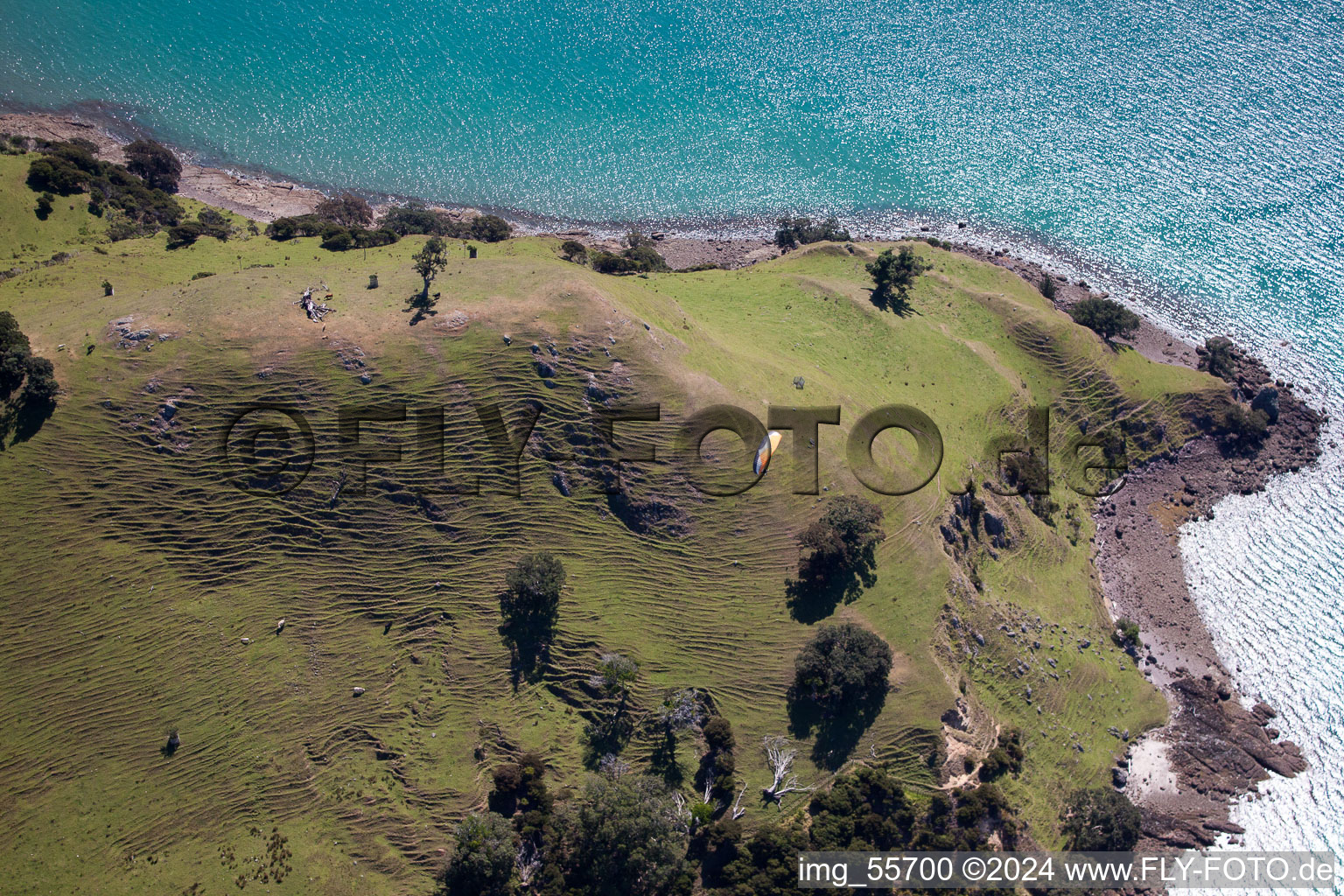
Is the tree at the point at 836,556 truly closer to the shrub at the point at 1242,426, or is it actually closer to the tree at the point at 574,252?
the tree at the point at 574,252

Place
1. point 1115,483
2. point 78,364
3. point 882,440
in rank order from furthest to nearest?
point 1115,483
point 882,440
point 78,364

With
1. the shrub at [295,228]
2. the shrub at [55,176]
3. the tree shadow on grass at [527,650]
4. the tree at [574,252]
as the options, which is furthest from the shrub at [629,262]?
the shrub at [55,176]

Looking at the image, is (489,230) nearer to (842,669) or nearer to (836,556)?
(836,556)

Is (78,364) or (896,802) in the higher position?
(78,364)

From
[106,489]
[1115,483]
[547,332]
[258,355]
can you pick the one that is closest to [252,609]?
[106,489]

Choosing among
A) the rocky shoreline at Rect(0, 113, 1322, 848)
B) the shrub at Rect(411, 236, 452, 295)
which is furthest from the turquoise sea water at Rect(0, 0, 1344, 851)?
the shrub at Rect(411, 236, 452, 295)

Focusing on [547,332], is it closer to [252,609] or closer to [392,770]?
[252,609]

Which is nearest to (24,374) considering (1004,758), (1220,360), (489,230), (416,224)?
(416,224)
